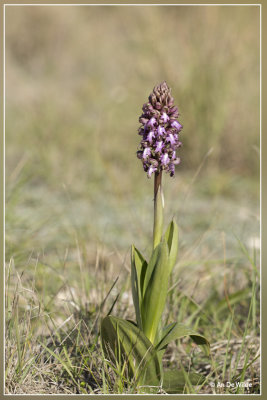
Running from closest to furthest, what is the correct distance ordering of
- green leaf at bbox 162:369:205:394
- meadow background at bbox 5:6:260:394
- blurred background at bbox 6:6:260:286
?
1. green leaf at bbox 162:369:205:394
2. meadow background at bbox 5:6:260:394
3. blurred background at bbox 6:6:260:286

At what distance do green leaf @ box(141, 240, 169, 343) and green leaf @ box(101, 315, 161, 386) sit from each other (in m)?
0.05

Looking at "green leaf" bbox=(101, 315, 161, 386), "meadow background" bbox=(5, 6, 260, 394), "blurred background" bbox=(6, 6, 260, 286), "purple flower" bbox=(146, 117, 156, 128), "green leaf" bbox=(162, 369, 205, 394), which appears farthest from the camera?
"blurred background" bbox=(6, 6, 260, 286)

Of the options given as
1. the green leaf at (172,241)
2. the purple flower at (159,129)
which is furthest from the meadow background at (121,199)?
the purple flower at (159,129)

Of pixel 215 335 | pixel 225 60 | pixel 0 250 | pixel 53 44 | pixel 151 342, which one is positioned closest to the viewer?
pixel 151 342

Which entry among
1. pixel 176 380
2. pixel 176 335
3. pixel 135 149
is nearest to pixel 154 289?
pixel 176 335

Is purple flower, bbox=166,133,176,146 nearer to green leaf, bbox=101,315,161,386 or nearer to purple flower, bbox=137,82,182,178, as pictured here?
purple flower, bbox=137,82,182,178

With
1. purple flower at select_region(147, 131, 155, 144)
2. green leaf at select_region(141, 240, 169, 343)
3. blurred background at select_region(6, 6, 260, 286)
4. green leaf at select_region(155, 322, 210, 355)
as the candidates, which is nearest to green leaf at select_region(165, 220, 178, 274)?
green leaf at select_region(141, 240, 169, 343)

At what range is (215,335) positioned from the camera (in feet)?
8.70

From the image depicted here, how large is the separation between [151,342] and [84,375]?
0.41 m

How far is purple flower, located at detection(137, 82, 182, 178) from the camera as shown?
5.54ft

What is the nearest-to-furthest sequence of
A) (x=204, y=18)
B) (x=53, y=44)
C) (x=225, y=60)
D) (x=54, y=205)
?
(x=54, y=205) → (x=225, y=60) → (x=204, y=18) → (x=53, y=44)

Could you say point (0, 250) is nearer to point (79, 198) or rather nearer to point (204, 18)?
point (79, 198)

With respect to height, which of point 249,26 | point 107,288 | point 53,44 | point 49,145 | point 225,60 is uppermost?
point 53,44

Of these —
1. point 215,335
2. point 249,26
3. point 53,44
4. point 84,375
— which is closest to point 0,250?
point 84,375
